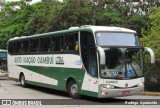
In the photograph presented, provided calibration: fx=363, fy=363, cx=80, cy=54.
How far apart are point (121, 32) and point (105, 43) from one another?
1.10 metres

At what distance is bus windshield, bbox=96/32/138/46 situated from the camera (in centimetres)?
1504

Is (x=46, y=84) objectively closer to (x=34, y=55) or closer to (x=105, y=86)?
(x=34, y=55)

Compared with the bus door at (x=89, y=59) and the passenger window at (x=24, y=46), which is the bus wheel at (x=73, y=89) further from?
the passenger window at (x=24, y=46)

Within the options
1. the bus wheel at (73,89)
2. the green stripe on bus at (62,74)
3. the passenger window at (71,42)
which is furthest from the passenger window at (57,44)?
the bus wheel at (73,89)

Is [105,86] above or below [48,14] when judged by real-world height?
below

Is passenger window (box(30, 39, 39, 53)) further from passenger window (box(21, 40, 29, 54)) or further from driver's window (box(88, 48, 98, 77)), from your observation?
driver's window (box(88, 48, 98, 77))

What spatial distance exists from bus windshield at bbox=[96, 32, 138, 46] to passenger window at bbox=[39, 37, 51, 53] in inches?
182

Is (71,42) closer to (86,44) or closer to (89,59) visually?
(86,44)

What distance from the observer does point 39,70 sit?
20.5 meters

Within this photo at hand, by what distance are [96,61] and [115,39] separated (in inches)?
53.1

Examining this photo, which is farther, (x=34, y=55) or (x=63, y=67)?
(x=34, y=55)

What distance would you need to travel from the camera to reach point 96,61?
48.5 ft

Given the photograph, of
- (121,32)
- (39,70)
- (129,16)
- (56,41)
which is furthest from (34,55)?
(129,16)

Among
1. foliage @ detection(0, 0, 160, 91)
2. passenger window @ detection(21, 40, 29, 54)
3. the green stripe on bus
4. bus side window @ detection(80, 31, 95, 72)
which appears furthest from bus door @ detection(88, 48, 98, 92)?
foliage @ detection(0, 0, 160, 91)
